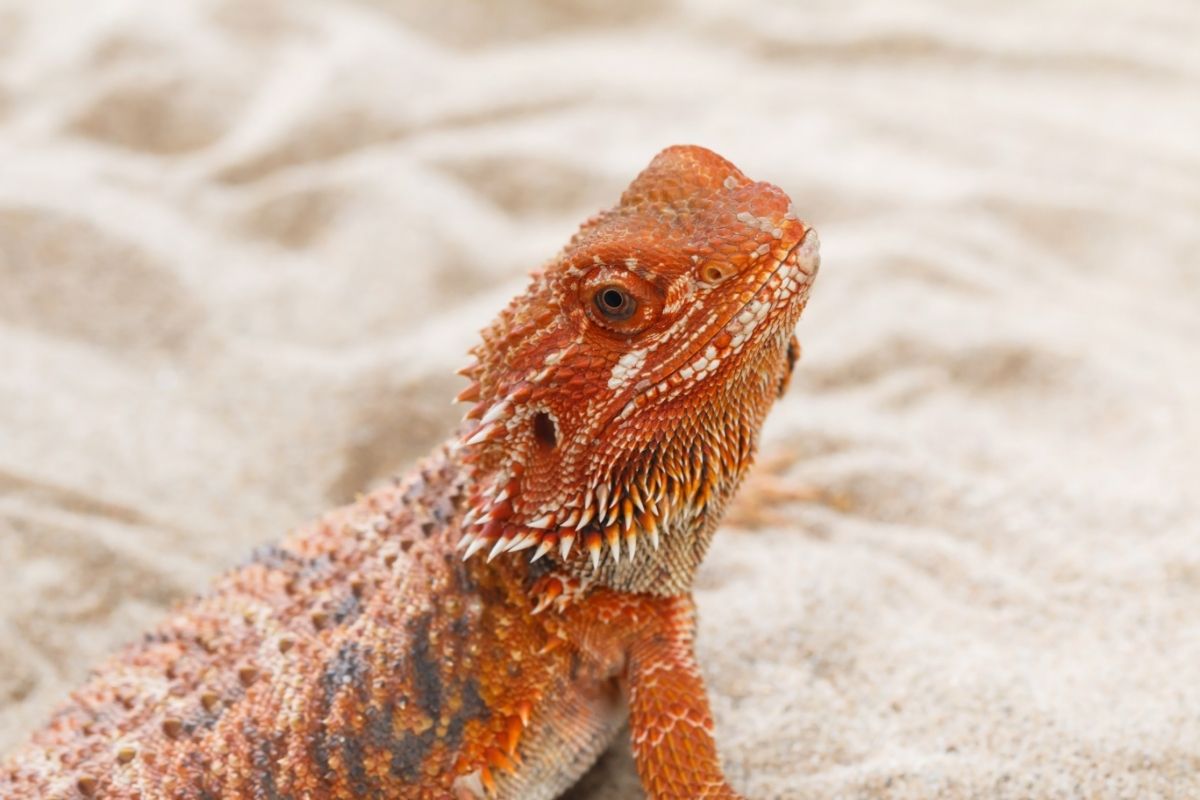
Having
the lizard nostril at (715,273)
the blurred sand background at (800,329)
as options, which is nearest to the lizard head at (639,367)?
the lizard nostril at (715,273)

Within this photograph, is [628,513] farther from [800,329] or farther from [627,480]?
[800,329]

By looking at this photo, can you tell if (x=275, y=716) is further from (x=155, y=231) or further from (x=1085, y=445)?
(x=155, y=231)

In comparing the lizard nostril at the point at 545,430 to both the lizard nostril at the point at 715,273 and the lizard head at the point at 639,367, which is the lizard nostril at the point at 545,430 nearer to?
the lizard head at the point at 639,367

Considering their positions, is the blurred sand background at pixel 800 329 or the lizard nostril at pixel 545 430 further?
the blurred sand background at pixel 800 329

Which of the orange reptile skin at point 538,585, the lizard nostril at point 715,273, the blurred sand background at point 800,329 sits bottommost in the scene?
the orange reptile skin at point 538,585

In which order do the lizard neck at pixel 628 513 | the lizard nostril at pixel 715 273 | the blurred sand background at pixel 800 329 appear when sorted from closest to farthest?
the lizard nostril at pixel 715 273 < the lizard neck at pixel 628 513 < the blurred sand background at pixel 800 329

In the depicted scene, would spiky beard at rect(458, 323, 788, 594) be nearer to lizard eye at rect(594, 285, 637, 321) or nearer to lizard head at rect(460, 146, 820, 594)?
lizard head at rect(460, 146, 820, 594)

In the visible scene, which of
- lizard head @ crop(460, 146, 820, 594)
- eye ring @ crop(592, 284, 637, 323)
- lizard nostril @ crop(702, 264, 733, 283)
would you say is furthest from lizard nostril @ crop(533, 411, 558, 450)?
lizard nostril @ crop(702, 264, 733, 283)

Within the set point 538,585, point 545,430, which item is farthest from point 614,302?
point 538,585

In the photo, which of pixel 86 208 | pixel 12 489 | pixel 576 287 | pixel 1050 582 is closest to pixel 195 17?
pixel 86 208
